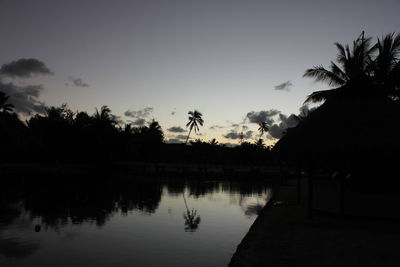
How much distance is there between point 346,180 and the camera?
13719 mm

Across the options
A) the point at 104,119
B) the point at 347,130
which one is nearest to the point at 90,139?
the point at 104,119

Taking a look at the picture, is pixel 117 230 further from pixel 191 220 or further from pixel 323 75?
pixel 323 75

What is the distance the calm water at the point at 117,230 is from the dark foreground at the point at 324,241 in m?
1.09

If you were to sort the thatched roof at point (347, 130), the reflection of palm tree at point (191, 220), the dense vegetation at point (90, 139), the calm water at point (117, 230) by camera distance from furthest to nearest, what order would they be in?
the dense vegetation at point (90, 139) < the reflection of palm tree at point (191, 220) < the thatched roof at point (347, 130) < the calm water at point (117, 230)

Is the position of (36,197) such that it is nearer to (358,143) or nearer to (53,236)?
(53,236)

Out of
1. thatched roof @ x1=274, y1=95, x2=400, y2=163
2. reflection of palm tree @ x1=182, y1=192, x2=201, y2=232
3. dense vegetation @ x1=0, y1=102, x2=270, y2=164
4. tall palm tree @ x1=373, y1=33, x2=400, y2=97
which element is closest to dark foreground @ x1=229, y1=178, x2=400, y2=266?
thatched roof @ x1=274, y1=95, x2=400, y2=163

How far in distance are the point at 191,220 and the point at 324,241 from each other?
23.8ft

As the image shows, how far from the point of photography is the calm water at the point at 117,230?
9656mm

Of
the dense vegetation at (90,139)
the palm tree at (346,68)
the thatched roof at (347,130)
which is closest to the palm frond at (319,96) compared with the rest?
the palm tree at (346,68)

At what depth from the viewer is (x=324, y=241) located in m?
9.52

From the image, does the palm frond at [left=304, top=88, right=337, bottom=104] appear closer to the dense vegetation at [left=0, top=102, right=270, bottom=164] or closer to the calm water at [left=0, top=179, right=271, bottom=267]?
the calm water at [left=0, top=179, right=271, bottom=267]

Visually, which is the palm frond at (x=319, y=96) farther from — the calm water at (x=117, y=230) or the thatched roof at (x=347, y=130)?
the thatched roof at (x=347, y=130)

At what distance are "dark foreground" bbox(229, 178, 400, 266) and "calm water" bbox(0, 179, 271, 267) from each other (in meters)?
1.09

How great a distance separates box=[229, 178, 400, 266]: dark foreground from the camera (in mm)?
7930
